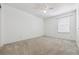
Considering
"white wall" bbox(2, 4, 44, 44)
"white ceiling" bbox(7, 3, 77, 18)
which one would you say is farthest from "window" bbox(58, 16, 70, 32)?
"white wall" bbox(2, 4, 44, 44)

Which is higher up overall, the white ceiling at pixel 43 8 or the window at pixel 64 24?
the white ceiling at pixel 43 8

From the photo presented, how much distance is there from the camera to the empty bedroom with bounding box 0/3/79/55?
147cm

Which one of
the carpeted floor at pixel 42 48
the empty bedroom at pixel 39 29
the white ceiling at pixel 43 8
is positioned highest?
the white ceiling at pixel 43 8

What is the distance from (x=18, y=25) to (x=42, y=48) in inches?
19.7

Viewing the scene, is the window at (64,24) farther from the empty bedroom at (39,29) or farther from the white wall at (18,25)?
the white wall at (18,25)

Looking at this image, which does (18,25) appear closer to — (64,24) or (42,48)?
(42,48)

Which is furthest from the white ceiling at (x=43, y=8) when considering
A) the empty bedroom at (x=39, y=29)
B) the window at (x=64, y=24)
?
the window at (x=64, y=24)

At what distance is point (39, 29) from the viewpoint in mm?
1552

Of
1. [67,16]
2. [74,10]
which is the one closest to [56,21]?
[67,16]

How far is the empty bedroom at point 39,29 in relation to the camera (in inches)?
58.0

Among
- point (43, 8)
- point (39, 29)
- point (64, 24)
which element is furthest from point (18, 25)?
point (64, 24)

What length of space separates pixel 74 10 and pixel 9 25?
3.23 ft

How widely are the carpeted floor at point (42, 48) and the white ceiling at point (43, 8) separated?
0.40m

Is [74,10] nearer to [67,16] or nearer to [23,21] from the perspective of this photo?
[67,16]
